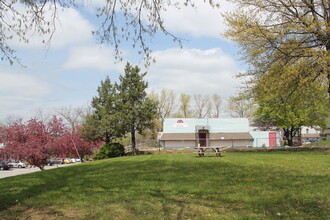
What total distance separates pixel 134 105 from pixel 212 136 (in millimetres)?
11172

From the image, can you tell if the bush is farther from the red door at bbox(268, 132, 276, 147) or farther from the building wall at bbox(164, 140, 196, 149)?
the red door at bbox(268, 132, 276, 147)

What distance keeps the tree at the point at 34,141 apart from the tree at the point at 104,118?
17.3 ft

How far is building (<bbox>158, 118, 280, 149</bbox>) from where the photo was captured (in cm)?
3634

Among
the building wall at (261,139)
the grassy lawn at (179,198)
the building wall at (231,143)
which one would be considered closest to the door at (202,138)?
the building wall at (231,143)

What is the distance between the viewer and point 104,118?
105 feet

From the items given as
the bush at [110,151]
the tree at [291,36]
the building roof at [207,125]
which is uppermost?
the tree at [291,36]

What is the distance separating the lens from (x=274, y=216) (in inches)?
190

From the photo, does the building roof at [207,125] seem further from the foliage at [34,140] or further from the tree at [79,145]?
the foliage at [34,140]

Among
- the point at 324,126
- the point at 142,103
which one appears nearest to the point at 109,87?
the point at 142,103

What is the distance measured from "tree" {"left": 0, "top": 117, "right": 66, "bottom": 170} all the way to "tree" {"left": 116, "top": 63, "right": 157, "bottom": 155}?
267 inches

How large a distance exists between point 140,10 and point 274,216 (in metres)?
4.92

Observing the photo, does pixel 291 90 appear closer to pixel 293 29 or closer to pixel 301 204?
pixel 293 29

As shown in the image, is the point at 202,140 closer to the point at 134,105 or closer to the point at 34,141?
the point at 134,105

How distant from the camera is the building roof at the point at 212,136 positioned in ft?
119
